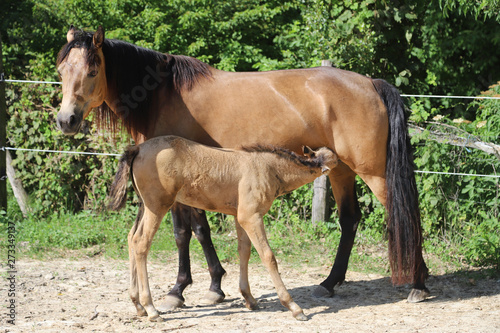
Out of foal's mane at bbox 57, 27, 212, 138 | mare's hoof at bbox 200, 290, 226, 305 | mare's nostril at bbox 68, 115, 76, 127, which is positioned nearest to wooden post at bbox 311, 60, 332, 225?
mare's hoof at bbox 200, 290, 226, 305

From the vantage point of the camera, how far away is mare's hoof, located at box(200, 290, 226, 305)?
16.8 feet

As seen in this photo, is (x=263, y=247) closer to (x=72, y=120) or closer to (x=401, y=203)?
(x=401, y=203)

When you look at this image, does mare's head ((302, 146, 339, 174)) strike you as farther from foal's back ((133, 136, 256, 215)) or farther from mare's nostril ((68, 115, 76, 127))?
mare's nostril ((68, 115, 76, 127))

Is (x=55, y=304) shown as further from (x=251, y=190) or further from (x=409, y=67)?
(x=409, y=67)

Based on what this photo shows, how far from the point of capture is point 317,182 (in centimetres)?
706

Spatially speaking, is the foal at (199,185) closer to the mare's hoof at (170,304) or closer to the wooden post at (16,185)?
the mare's hoof at (170,304)

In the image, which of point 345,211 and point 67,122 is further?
point 345,211

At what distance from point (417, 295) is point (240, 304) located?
1.58m

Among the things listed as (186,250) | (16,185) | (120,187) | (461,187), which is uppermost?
(120,187)

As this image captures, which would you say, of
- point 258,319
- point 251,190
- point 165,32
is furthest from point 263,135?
point 165,32

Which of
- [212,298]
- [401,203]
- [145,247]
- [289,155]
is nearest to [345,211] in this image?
[401,203]

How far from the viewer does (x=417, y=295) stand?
5145 millimetres

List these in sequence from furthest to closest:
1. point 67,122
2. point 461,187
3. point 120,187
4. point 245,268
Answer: point 461,187, point 245,268, point 120,187, point 67,122

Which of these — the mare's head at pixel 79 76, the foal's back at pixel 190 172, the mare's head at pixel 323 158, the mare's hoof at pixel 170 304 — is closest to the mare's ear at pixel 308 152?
the mare's head at pixel 323 158
